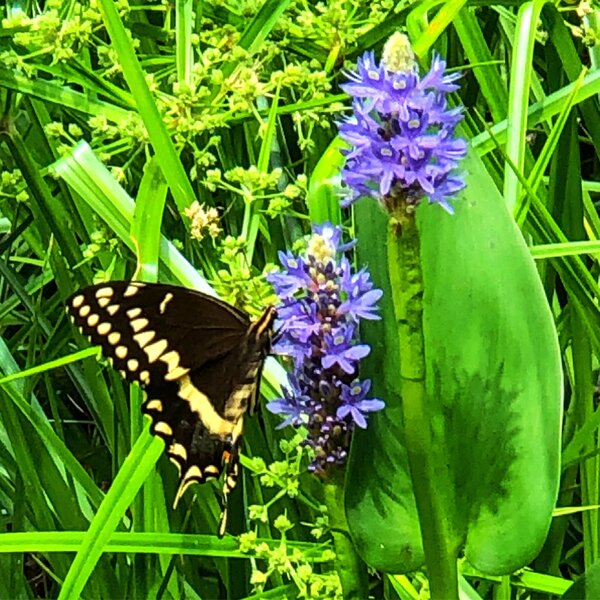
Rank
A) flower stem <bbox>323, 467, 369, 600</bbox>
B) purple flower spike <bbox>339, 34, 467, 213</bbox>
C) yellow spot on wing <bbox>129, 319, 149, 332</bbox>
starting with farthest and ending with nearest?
yellow spot on wing <bbox>129, 319, 149, 332</bbox>
flower stem <bbox>323, 467, 369, 600</bbox>
purple flower spike <bbox>339, 34, 467, 213</bbox>

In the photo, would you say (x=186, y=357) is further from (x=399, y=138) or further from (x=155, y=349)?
(x=399, y=138)

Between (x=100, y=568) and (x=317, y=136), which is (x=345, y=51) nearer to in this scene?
(x=317, y=136)

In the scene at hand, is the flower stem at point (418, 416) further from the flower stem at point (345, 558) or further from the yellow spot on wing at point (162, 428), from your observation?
the yellow spot on wing at point (162, 428)

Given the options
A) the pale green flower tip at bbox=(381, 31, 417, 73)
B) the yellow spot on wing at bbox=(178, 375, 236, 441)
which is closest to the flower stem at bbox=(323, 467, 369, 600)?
the yellow spot on wing at bbox=(178, 375, 236, 441)

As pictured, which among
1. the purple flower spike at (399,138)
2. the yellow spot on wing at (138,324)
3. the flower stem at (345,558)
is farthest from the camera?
the yellow spot on wing at (138,324)

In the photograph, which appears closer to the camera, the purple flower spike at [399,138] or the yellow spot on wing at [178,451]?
the purple flower spike at [399,138]

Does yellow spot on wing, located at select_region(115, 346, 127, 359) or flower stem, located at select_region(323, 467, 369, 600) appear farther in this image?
yellow spot on wing, located at select_region(115, 346, 127, 359)

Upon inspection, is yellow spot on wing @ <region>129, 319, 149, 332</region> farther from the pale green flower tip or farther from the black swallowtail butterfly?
the pale green flower tip

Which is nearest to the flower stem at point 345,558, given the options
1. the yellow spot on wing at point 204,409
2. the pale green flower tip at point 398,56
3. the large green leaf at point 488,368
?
the large green leaf at point 488,368
